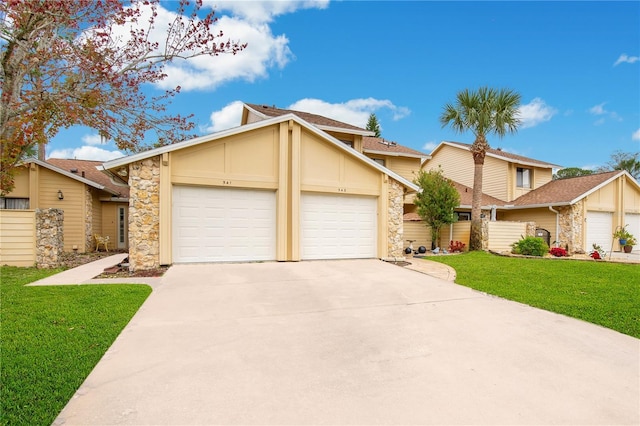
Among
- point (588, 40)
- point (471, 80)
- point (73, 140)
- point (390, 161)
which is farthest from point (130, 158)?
point (588, 40)

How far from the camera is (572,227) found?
709 inches

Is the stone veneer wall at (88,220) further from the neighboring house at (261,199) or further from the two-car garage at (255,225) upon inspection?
the two-car garage at (255,225)

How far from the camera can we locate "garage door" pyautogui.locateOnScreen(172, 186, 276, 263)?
31.2 ft

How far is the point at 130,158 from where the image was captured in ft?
28.7

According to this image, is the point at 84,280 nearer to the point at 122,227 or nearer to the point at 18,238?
the point at 18,238

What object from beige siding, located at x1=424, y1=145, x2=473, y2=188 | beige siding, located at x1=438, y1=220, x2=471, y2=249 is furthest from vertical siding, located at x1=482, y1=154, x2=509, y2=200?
beige siding, located at x1=438, y1=220, x2=471, y2=249

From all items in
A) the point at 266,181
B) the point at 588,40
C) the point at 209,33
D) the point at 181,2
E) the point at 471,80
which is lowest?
the point at 266,181

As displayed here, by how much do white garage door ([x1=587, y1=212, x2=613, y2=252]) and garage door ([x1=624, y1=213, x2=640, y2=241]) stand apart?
148cm

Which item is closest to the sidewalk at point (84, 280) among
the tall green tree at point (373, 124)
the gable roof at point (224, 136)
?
the gable roof at point (224, 136)

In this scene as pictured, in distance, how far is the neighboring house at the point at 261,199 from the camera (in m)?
9.13

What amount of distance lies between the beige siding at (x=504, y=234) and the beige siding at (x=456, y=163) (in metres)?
6.71

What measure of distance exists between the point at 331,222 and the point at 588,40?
1477 cm

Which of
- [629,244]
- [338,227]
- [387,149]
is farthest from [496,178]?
[338,227]

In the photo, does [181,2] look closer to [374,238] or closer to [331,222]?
[331,222]
